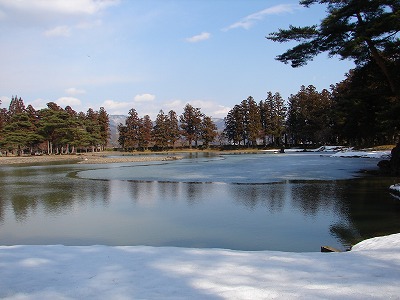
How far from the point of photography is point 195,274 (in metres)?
3.31

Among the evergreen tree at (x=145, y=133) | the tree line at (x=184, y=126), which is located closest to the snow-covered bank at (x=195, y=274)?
the tree line at (x=184, y=126)

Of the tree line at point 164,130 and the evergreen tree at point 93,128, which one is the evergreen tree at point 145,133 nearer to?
the tree line at point 164,130

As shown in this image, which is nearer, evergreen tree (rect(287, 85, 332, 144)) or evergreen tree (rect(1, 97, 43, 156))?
evergreen tree (rect(1, 97, 43, 156))

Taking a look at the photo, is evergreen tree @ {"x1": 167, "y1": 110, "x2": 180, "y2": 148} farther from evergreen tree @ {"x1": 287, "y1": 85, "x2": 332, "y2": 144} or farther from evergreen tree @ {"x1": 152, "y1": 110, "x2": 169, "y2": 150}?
evergreen tree @ {"x1": 287, "y1": 85, "x2": 332, "y2": 144}

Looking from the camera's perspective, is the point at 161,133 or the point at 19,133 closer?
the point at 19,133

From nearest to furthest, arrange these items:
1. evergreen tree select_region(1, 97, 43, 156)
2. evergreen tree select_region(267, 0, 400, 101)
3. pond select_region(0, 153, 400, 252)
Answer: pond select_region(0, 153, 400, 252)
evergreen tree select_region(267, 0, 400, 101)
evergreen tree select_region(1, 97, 43, 156)

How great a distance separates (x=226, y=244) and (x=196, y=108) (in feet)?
218

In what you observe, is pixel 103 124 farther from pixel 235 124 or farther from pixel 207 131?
pixel 235 124

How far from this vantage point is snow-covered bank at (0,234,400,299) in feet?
9.13

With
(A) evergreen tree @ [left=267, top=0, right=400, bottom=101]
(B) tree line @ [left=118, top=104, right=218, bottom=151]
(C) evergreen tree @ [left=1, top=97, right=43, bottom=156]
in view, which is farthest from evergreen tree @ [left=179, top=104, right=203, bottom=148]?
(A) evergreen tree @ [left=267, top=0, right=400, bottom=101]

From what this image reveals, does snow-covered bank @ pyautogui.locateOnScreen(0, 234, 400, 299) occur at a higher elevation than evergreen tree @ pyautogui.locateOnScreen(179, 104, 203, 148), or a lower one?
lower

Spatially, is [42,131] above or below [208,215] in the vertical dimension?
above

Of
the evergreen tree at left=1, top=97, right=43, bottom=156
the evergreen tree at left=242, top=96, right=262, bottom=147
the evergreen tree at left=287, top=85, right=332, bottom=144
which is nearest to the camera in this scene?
the evergreen tree at left=1, top=97, right=43, bottom=156

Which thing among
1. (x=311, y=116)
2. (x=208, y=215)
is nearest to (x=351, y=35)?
(x=208, y=215)
